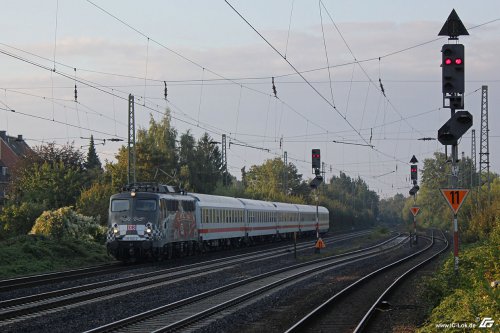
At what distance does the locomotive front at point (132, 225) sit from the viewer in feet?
109

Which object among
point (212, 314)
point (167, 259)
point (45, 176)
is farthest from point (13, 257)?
point (45, 176)

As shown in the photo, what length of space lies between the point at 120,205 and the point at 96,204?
14.8 m

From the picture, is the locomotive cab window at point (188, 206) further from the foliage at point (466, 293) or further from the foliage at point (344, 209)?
the foliage at point (344, 209)

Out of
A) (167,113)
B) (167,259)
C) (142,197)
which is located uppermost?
(167,113)

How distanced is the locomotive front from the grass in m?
2.00

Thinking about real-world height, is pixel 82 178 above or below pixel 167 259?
above

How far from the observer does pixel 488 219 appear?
4291 cm

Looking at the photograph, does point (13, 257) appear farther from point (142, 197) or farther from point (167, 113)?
point (167, 113)

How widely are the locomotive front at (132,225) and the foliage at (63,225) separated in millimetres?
7735

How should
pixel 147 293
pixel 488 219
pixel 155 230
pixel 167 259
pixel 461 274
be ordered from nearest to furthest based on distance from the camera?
pixel 461 274 < pixel 147 293 < pixel 155 230 < pixel 167 259 < pixel 488 219

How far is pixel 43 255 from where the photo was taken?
33.2m

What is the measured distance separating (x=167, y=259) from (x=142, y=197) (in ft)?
14.5

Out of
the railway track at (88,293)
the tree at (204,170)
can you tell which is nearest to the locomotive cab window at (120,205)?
the railway track at (88,293)

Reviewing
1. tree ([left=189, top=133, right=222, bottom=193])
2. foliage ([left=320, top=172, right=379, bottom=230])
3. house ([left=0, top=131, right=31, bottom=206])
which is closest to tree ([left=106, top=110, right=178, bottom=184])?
tree ([left=189, top=133, right=222, bottom=193])
